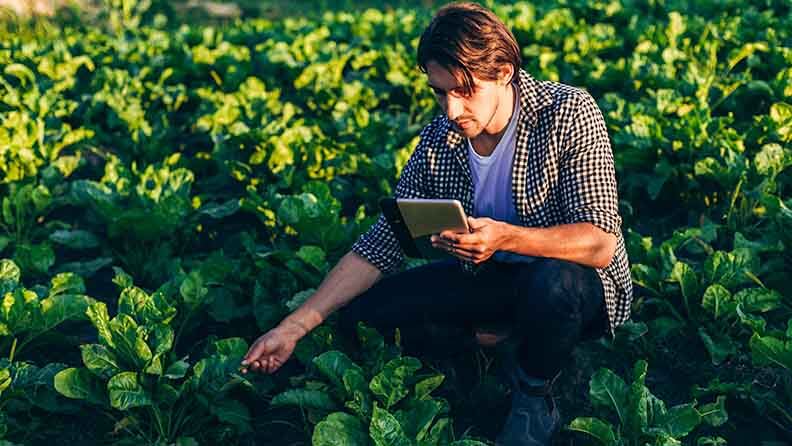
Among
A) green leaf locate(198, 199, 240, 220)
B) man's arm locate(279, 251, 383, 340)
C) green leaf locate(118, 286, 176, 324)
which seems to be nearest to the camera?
man's arm locate(279, 251, 383, 340)

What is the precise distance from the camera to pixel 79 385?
10.9 feet

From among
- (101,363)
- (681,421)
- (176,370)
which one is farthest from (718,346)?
(101,363)

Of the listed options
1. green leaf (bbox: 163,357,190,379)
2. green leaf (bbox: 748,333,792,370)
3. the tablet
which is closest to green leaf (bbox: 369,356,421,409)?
the tablet

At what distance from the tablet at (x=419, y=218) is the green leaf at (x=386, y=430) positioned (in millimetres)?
609

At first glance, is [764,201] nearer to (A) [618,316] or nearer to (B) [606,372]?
(A) [618,316]

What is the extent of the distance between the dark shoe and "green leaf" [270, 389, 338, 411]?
62cm

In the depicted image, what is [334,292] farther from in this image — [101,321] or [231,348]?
[101,321]

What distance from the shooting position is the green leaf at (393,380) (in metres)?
3.18

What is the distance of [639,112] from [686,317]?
1.87 m

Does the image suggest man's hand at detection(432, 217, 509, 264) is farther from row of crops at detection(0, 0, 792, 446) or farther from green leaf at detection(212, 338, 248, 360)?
green leaf at detection(212, 338, 248, 360)

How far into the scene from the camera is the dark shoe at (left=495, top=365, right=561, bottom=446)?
3230 millimetres

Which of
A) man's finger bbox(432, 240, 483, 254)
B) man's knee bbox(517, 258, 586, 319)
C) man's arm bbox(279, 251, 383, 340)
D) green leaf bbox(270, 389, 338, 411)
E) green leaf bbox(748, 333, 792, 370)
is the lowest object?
green leaf bbox(270, 389, 338, 411)

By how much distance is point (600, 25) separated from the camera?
7840 millimetres

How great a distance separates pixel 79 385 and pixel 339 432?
98 cm
